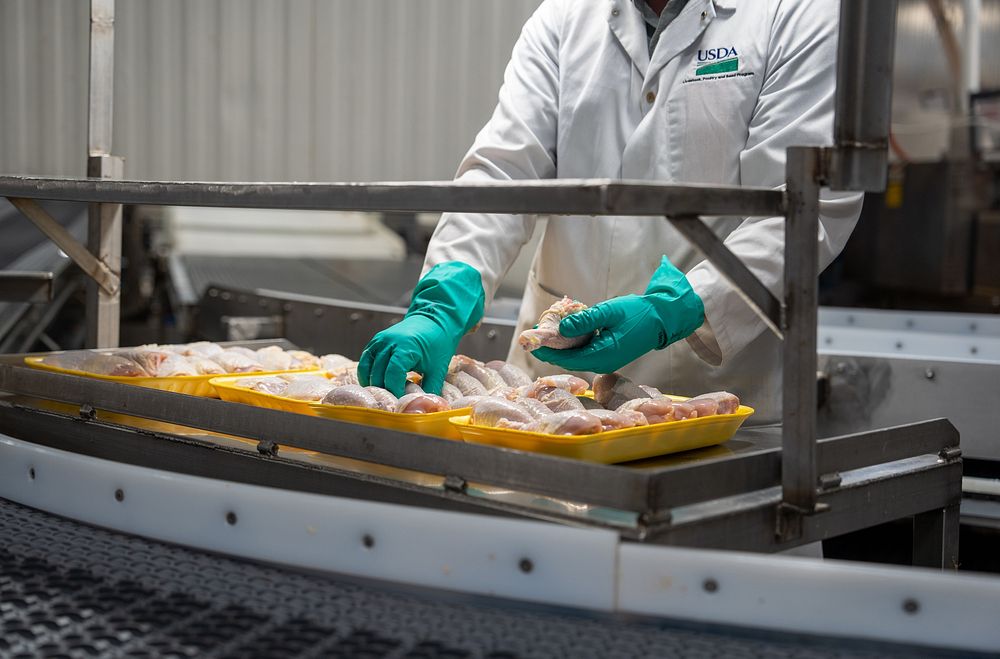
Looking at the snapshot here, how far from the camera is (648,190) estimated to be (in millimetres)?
914

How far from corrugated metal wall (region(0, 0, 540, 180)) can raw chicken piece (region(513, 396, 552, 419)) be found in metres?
2.85

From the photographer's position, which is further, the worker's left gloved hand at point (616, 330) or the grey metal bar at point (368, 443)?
the worker's left gloved hand at point (616, 330)

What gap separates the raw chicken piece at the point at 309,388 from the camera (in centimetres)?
134

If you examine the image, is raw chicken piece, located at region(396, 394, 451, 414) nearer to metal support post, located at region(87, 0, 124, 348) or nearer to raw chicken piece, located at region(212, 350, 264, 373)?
raw chicken piece, located at region(212, 350, 264, 373)

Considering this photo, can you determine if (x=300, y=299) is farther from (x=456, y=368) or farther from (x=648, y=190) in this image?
(x=648, y=190)

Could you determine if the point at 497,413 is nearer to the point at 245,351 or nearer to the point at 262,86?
the point at 245,351

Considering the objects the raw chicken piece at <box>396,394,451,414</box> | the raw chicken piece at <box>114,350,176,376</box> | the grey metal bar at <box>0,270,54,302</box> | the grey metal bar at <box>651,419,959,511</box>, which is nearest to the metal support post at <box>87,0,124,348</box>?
the grey metal bar at <box>0,270,54,302</box>

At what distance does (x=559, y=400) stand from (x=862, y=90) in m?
0.49

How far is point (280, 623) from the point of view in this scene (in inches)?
36.6

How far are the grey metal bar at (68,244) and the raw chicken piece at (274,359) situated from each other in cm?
40

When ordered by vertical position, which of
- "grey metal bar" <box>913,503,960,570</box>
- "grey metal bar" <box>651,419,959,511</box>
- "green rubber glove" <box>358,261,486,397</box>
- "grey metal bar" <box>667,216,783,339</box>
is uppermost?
"grey metal bar" <box>667,216,783,339</box>

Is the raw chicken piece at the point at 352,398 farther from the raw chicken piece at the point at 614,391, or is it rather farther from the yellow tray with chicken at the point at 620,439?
the raw chicken piece at the point at 614,391

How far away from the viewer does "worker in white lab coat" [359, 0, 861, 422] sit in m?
1.49

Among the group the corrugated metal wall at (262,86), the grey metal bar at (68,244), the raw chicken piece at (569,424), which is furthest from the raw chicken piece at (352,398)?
the corrugated metal wall at (262,86)
